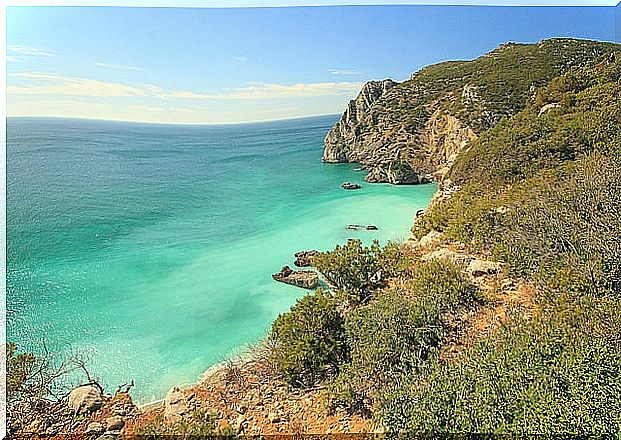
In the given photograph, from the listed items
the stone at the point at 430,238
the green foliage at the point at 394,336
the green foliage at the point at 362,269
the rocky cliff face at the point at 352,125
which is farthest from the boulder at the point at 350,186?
the green foliage at the point at 394,336

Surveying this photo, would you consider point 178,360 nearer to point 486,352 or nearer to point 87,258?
point 486,352

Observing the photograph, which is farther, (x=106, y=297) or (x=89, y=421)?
(x=106, y=297)

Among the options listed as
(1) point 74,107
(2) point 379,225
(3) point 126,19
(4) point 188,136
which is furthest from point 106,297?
(4) point 188,136

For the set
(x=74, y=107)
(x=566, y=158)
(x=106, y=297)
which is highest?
(x=74, y=107)

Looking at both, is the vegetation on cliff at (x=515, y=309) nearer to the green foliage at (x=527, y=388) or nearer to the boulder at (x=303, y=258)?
the green foliage at (x=527, y=388)

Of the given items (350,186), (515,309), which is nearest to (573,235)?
(515,309)

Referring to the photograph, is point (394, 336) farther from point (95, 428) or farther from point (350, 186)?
point (350, 186)

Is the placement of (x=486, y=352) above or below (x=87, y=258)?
above
